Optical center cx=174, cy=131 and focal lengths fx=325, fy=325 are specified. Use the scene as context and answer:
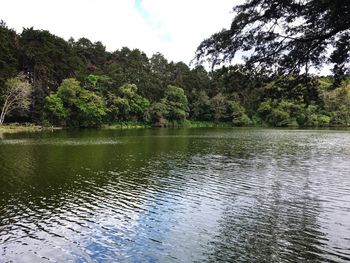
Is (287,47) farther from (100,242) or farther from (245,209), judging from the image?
(100,242)

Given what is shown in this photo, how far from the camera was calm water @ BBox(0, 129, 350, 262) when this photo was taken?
801 cm

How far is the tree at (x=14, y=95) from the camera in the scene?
4791 cm

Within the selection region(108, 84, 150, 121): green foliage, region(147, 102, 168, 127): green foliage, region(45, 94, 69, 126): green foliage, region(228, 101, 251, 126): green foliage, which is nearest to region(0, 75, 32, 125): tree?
region(45, 94, 69, 126): green foliage

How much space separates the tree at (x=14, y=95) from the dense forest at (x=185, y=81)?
0.49 feet

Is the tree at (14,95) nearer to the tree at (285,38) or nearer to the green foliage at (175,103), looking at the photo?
the green foliage at (175,103)

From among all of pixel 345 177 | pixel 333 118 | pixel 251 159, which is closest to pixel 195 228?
pixel 345 177

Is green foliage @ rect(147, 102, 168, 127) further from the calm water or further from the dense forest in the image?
the calm water

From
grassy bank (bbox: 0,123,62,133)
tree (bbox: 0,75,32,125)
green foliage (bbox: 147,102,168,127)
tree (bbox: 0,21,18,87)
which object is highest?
tree (bbox: 0,21,18,87)

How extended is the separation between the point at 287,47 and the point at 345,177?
10.8 metres

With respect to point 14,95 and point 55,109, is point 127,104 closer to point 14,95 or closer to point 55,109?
point 55,109

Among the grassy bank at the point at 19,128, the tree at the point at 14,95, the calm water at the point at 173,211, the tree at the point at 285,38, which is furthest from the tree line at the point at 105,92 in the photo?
the tree at the point at 285,38

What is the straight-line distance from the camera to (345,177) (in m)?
16.9

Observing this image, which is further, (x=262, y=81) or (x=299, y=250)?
(x=262, y=81)

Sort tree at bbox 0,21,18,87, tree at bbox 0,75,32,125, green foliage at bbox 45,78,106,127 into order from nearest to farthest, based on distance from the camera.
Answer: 1. tree at bbox 0,75,32,125
2. tree at bbox 0,21,18,87
3. green foliage at bbox 45,78,106,127
